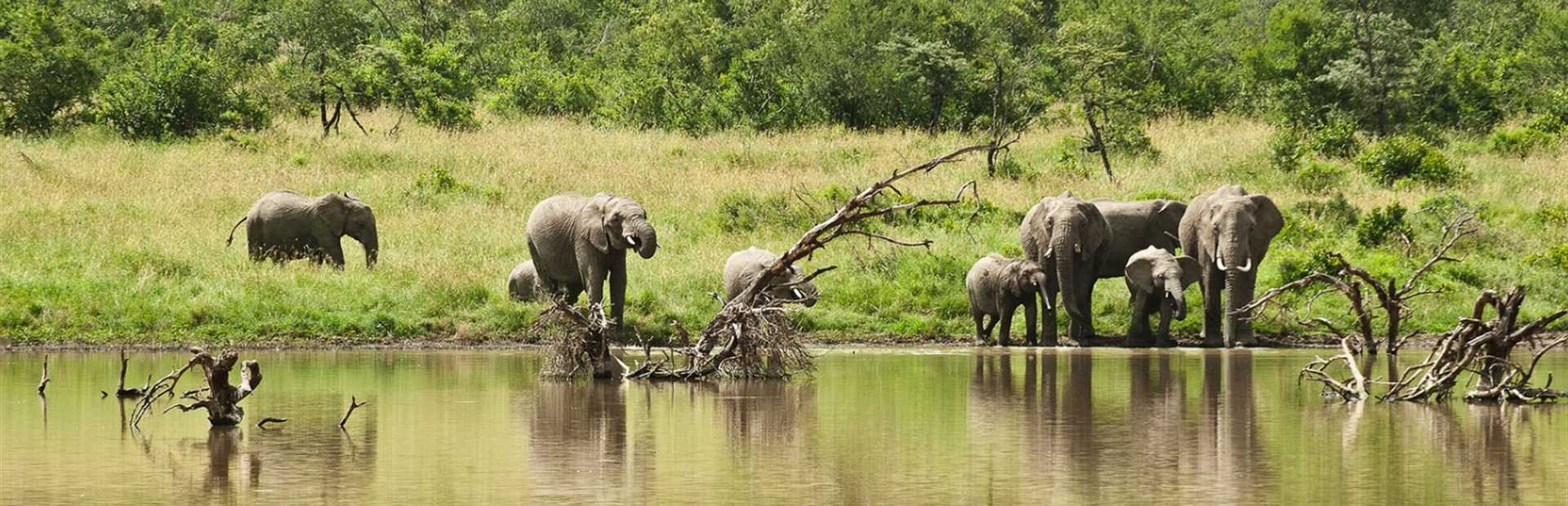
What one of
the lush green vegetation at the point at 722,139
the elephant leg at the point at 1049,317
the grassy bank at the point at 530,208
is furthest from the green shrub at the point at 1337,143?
the elephant leg at the point at 1049,317

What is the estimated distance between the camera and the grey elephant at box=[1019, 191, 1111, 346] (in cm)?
2764

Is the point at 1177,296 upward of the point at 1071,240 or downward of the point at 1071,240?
downward

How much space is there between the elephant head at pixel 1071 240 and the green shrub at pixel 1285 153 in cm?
1246

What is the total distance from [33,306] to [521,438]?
13206 millimetres

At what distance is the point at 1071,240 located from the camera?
91.0ft

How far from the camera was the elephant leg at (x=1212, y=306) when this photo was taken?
91.6 feet

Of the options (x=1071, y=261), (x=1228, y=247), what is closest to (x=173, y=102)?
(x=1071, y=261)

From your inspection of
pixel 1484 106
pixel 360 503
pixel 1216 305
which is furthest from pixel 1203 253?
pixel 1484 106

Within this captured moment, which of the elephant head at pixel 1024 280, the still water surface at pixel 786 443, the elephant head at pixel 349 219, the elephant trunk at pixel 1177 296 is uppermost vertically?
the elephant head at pixel 349 219

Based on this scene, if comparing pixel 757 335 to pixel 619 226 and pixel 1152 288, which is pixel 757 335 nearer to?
pixel 619 226

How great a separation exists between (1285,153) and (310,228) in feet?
62.9

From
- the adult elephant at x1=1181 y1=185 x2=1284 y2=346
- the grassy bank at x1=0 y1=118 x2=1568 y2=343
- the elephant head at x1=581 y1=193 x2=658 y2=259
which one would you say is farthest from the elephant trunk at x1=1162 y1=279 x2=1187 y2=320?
the elephant head at x1=581 y1=193 x2=658 y2=259

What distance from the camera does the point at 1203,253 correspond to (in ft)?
93.1

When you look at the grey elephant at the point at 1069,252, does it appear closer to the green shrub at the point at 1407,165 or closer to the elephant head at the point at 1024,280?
the elephant head at the point at 1024,280
